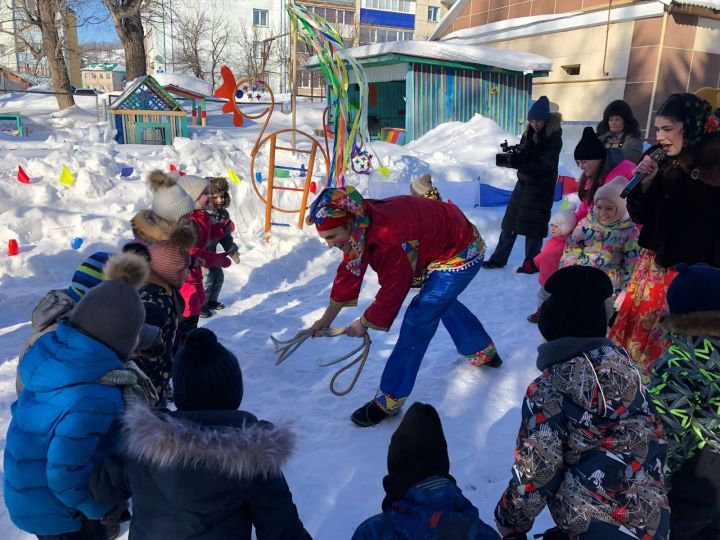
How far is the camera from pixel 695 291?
1.81m

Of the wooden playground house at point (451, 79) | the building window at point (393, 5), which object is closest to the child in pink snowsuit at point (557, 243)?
the wooden playground house at point (451, 79)

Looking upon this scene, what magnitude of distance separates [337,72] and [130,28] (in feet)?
40.1

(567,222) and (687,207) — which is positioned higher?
(687,207)

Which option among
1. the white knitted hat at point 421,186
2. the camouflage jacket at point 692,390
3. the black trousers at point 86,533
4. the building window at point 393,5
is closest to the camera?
the camouflage jacket at point 692,390

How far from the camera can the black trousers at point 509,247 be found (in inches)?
237

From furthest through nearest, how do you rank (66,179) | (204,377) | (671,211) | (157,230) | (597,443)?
1. (66,179)
2. (157,230)
3. (671,211)
4. (597,443)
5. (204,377)

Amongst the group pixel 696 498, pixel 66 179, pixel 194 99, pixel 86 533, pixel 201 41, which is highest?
pixel 201 41

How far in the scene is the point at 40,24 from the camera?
17.5 metres

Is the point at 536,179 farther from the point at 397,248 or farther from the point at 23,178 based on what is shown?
the point at 23,178

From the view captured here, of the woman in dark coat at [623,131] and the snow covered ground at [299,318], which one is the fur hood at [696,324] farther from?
the woman in dark coat at [623,131]

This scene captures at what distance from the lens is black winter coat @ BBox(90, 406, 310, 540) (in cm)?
141

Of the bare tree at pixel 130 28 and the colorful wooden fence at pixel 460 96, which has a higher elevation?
the bare tree at pixel 130 28

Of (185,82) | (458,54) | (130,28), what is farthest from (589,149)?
(185,82)

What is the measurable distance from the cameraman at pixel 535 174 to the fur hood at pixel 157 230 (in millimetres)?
3734
